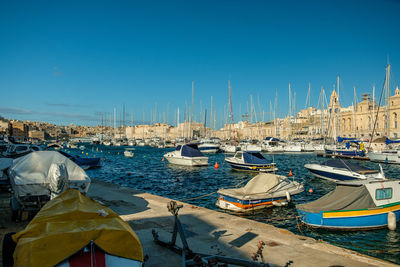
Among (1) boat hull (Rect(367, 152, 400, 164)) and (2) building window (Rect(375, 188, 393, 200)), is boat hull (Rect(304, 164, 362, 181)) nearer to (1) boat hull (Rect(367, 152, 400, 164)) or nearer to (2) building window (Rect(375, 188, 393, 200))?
(2) building window (Rect(375, 188, 393, 200))

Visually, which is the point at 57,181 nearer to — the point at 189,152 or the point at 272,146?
the point at 189,152

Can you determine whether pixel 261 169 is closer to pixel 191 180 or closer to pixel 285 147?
pixel 191 180

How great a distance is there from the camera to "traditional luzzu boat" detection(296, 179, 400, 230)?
40.2ft

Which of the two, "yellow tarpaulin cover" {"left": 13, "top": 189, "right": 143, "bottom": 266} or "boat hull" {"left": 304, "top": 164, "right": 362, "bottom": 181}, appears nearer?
"yellow tarpaulin cover" {"left": 13, "top": 189, "right": 143, "bottom": 266}

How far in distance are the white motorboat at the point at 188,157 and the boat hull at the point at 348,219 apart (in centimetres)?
2698

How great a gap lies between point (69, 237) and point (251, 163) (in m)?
29.1

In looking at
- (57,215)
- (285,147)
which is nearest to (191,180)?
(57,215)

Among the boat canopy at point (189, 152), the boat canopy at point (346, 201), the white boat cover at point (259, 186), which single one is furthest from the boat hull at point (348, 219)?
the boat canopy at point (189, 152)

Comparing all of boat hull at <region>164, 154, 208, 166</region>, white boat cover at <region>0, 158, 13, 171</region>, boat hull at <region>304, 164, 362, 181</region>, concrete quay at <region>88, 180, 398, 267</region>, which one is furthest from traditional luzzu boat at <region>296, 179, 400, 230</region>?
boat hull at <region>164, 154, 208, 166</region>

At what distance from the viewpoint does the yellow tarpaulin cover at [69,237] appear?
4.59 meters

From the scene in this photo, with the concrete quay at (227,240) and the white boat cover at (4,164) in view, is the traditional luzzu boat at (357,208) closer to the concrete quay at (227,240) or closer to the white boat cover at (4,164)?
the concrete quay at (227,240)

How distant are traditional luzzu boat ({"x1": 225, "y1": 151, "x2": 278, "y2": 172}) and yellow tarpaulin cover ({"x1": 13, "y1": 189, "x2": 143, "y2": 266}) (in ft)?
88.4

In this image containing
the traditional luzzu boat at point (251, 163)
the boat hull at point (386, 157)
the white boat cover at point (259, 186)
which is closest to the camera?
the white boat cover at point (259, 186)

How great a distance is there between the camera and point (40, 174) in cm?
1095
